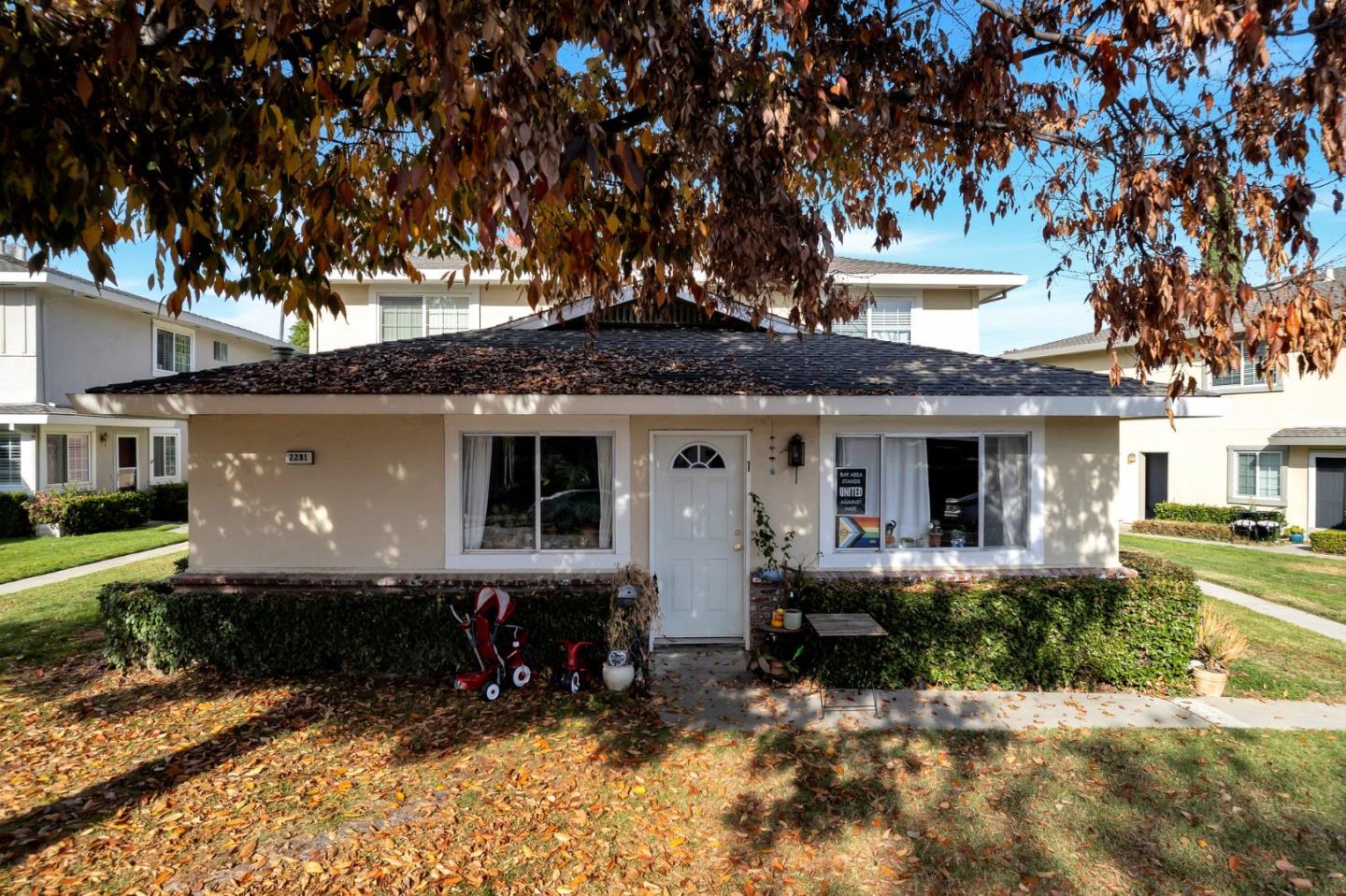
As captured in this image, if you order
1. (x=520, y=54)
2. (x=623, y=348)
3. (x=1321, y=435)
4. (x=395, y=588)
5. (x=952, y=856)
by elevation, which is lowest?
(x=952, y=856)

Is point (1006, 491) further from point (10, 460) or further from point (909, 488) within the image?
point (10, 460)

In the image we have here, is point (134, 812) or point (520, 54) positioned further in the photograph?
point (134, 812)

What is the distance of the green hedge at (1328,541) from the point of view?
17.0 metres

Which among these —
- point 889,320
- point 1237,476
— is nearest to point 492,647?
point 889,320

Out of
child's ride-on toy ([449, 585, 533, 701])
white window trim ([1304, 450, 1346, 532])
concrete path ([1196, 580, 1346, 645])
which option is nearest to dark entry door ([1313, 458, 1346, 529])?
white window trim ([1304, 450, 1346, 532])

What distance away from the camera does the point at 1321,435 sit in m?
18.0

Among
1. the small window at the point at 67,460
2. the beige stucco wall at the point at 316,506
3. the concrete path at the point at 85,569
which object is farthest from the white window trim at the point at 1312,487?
the small window at the point at 67,460

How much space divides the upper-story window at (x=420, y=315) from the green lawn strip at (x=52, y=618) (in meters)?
6.66

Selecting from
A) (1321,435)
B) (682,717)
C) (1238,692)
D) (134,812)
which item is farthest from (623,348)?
(1321,435)

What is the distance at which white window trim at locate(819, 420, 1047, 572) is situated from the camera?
8422 millimetres

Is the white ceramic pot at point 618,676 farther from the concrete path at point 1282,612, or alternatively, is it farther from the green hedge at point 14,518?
the green hedge at point 14,518

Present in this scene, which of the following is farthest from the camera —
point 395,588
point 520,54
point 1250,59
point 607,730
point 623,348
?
point 623,348

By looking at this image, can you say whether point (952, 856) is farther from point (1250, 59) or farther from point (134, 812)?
point (134, 812)

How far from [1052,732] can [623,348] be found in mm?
6906
